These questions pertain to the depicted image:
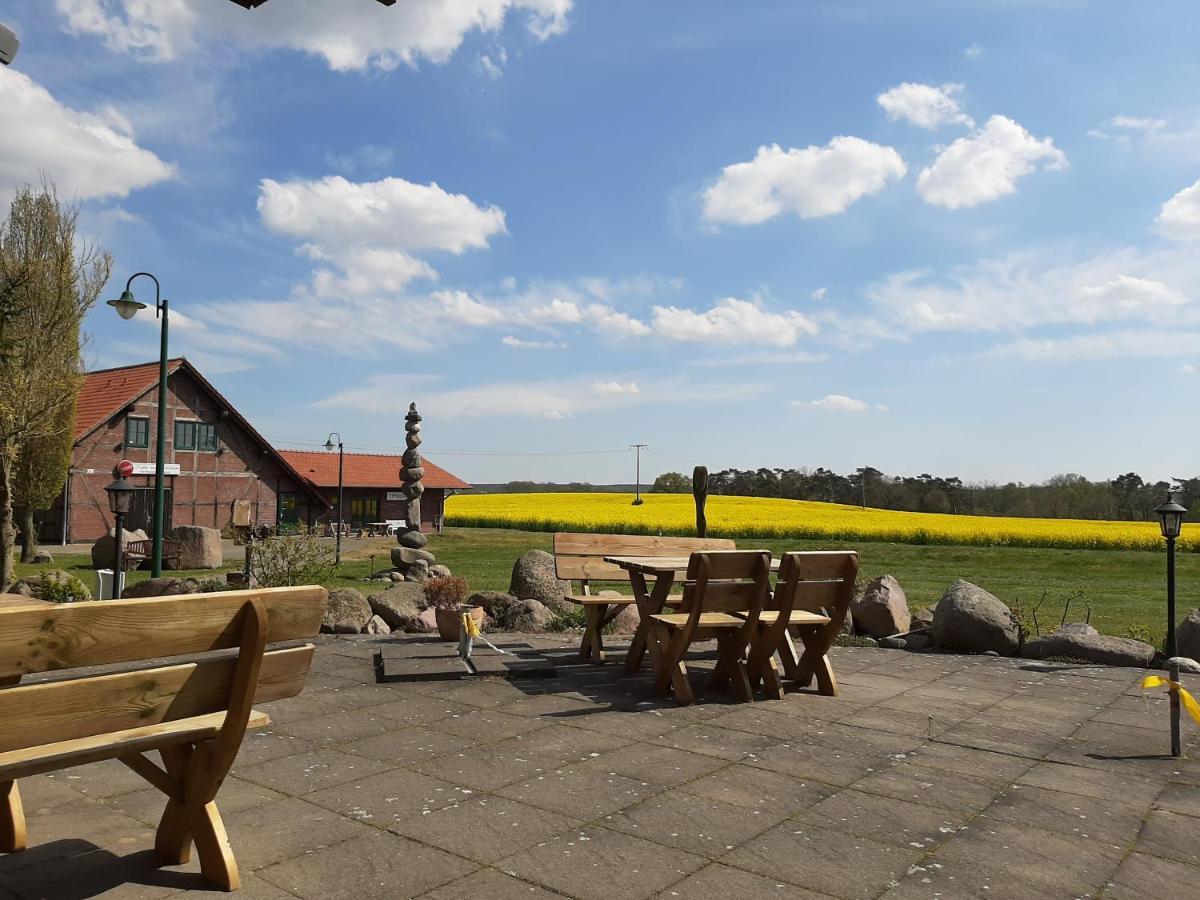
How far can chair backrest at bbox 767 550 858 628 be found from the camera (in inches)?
237

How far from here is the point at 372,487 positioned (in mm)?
48875

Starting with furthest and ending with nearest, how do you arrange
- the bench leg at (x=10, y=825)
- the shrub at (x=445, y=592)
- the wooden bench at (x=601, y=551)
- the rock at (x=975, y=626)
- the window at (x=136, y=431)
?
the window at (x=136, y=431) → the shrub at (x=445, y=592) → the rock at (x=975, y=626) → the wooden bench at (x=601, y=551) → the bench leg at (x=10, y=825)

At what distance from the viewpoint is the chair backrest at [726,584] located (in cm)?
585

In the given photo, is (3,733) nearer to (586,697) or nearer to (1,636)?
(1,636)

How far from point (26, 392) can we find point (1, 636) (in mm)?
19251

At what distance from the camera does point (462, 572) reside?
21781 millimetres

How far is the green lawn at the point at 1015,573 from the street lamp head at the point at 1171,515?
2542 millimetres

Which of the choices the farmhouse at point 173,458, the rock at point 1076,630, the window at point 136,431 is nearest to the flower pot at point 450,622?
the rock at point 1076,630

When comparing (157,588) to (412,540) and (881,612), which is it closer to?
(412,540)

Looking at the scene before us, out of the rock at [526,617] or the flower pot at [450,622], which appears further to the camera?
the rock at [526,617]

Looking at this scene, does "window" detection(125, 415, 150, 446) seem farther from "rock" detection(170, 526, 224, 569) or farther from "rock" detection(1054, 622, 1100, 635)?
"rock" detection(1054, 622, 1100, 635)

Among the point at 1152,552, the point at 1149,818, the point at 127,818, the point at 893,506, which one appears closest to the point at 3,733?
the point at 127,818

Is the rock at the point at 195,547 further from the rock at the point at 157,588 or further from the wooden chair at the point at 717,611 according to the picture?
the wooden chair at the point at 717,611

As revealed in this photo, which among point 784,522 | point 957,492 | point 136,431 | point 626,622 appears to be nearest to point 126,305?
point 626,622
